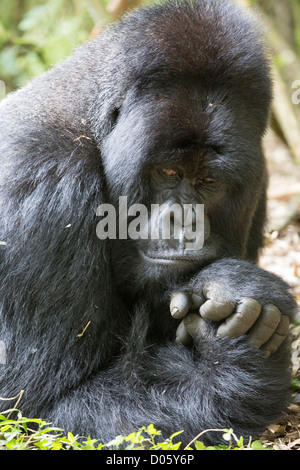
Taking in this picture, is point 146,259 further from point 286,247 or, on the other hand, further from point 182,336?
point 286,247

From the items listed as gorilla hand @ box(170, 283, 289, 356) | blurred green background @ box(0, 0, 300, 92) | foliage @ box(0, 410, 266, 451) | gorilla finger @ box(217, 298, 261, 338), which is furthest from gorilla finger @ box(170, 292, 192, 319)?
blurred green background @ box(0, 0, 300, 92)

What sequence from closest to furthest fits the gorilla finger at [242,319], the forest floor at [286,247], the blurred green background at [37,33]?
the gorilla finger at [242,319] → the forest floor at [286,247] → the blurred green background at [37,33]

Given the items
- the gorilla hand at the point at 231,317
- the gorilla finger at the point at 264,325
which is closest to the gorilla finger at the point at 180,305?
the gorilla hand at the point at 231,317

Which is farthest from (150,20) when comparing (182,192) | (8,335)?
(8,335)

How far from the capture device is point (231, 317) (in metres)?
3.40

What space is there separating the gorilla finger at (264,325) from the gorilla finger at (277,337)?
2.7 inches

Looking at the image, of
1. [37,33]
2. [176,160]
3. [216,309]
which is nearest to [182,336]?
[216,309]

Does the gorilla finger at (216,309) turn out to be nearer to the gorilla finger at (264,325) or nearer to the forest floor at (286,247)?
the gorilla finger at (264,325)

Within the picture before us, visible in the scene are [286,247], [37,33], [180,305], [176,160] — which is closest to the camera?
[180,305]

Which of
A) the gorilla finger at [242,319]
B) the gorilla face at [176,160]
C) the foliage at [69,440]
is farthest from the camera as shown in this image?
the gorilla face at [176,160]

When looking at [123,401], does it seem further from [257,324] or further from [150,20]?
[150,20]

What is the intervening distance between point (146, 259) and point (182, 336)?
1.71ft

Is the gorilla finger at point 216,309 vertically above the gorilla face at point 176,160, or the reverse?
the gorilla face at point 176,160

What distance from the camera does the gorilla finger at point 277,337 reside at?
349cm
